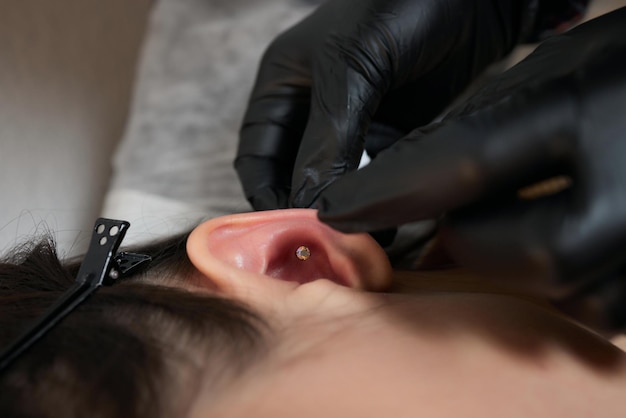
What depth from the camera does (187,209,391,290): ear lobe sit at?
66 centimetres

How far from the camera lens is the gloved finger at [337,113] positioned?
79 centimetres

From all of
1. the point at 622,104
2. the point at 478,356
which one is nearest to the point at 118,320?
the point at 478,356

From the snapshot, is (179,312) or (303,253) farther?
(303,253)

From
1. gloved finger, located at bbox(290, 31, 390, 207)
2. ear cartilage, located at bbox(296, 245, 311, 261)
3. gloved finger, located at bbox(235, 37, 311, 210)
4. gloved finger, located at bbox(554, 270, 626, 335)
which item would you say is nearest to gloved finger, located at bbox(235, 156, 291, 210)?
gloved finger, located at bbox(235, 37, 311, 210)

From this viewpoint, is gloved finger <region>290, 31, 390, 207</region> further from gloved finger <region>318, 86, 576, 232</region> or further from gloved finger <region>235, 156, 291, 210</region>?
gloved finger <region>318, 86, 576, 232</region>

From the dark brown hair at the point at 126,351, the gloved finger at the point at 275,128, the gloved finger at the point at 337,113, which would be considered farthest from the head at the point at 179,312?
the gloved finger at the point at 275,128

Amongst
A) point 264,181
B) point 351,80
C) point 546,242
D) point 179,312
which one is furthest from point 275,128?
point 546,242

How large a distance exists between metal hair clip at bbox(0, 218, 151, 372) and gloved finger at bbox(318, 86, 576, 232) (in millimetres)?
285

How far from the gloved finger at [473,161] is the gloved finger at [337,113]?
0.25 m

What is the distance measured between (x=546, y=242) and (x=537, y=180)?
2.6 inches

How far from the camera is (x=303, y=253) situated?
0.69 meters

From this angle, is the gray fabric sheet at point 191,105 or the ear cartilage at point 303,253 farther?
the gray fabric sheet at point 191,105

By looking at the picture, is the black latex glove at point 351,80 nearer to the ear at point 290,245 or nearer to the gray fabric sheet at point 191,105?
the ear at point 290,245

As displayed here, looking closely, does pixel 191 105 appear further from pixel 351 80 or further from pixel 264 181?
pixel 351 80
